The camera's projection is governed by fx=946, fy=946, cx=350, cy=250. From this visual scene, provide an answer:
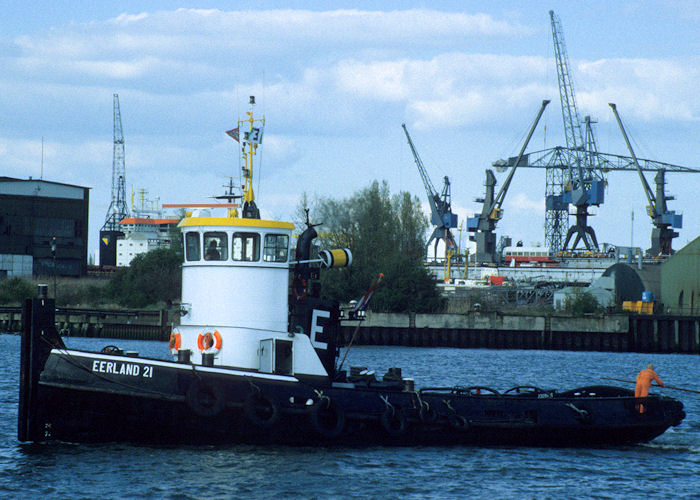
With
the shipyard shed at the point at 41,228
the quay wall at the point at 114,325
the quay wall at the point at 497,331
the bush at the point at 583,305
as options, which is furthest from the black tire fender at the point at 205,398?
the shipyard shed at the point at 41,228

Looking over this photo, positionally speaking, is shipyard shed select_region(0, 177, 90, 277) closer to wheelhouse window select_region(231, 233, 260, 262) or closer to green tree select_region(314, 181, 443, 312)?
green tree select_region(314, 181, 443, 312)

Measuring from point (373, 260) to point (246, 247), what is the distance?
165 feet

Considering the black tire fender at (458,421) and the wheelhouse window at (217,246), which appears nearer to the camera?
the wheelhouse window at (217,246)

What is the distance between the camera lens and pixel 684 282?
2616 inches

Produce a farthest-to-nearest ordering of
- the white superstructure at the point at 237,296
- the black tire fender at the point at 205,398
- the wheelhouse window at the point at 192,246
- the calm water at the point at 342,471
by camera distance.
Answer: the wheelhouse window at the point at 192,246, the white superstructure at the point at 237,296, the black tire fender at the point at 205,398, the calm water at the point at 342,471

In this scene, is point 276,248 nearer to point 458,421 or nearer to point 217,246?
point 217,246

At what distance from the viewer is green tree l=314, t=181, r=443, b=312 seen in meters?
67.2

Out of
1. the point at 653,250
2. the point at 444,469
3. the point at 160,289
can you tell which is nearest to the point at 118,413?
the point at 444,469

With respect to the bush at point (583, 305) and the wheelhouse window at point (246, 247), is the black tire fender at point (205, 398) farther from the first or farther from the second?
the bush at point (583, 305)

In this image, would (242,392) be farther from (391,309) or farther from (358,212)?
(358,212)

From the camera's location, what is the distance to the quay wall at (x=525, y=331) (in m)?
61.4

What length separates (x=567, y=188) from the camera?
13262 cm

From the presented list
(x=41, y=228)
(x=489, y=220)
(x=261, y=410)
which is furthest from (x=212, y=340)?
(x=489, y=220)

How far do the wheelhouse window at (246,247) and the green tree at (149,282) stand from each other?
56.5 meters
